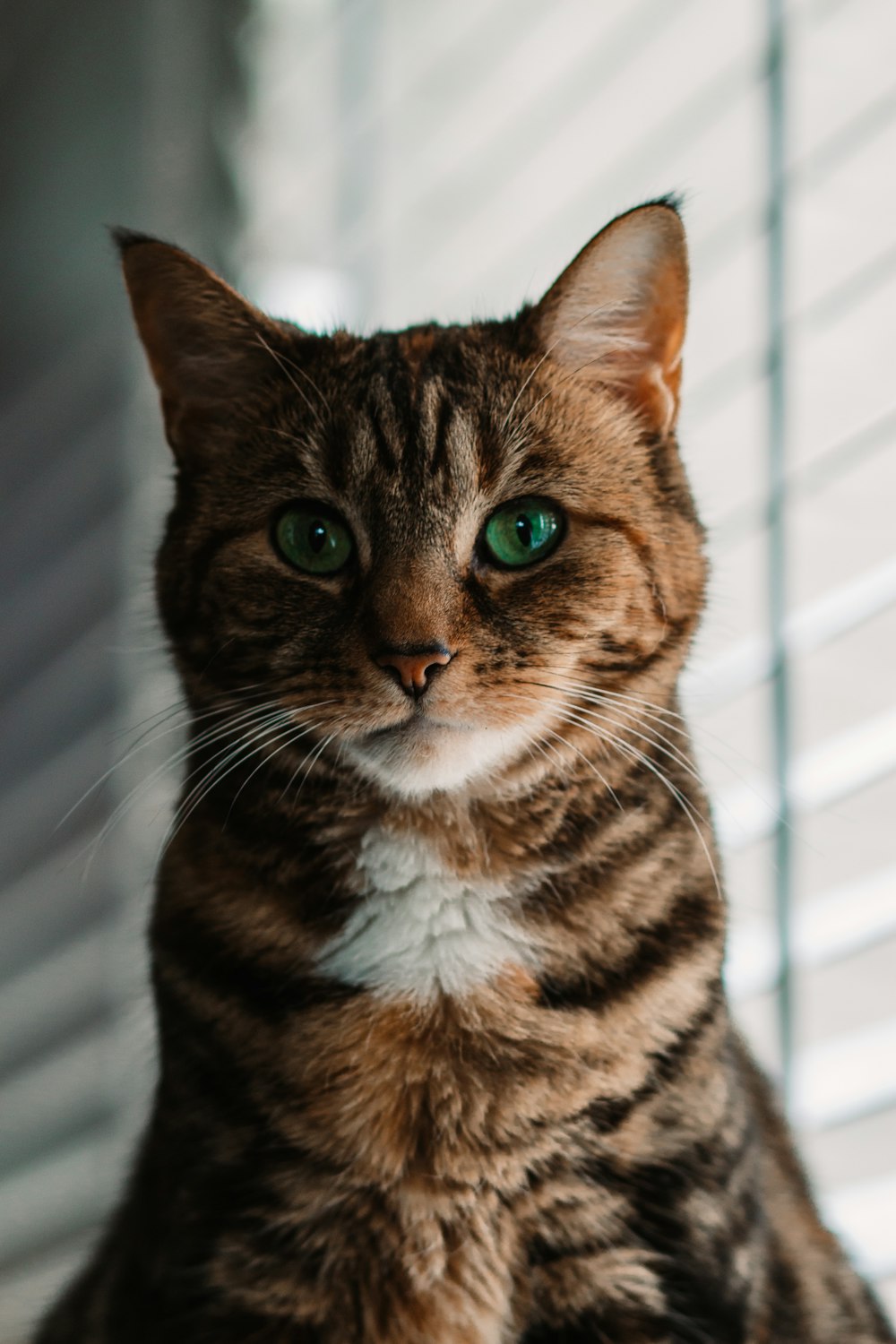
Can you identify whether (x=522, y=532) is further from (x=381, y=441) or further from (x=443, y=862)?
(x=443, y=862)

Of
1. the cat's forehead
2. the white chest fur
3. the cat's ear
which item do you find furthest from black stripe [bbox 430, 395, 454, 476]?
the white chest fur

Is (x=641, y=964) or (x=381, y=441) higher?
(x=381, y=441)

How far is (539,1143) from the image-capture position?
88 centimetres

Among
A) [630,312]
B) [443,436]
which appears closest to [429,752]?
[443,436]

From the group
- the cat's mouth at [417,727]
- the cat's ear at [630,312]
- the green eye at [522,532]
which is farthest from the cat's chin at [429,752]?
the cat's ear at [630,312]

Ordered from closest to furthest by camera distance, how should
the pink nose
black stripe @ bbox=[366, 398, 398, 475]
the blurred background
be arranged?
the pink nose → black stripe @ bbox=[366, 398, 398, 475] → the blurred background

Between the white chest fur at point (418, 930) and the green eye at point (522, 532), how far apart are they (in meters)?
0.22

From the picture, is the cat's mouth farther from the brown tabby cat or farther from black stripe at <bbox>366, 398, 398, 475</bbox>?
black stripe at <bbox>366, 398, 398, 475</bbox>

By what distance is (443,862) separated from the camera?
37.2 inches

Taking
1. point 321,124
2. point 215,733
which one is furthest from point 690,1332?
Result: point 321,124

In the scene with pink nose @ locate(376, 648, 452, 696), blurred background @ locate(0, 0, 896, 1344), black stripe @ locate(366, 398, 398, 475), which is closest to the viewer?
pink nose @ locate(376, 648, 452, 696)

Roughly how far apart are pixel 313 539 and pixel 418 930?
303mm

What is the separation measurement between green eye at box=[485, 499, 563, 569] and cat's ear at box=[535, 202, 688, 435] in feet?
0.44

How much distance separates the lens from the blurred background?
4.75ft
